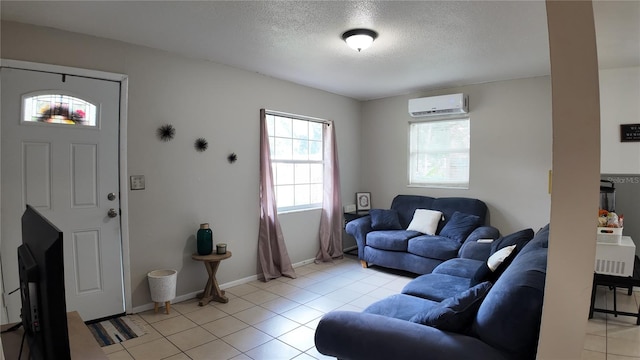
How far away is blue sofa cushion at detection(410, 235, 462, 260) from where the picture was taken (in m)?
3.92

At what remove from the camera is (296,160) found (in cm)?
477

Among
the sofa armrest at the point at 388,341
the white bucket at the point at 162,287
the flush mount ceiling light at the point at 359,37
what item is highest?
the flush mount ceiling light at the point at 359,37

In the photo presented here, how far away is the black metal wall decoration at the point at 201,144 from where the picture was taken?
3.57m

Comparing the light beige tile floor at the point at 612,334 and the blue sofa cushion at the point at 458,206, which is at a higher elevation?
the blue sofa cushion at the point at 458,206

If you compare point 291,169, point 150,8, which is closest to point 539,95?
point 291,169

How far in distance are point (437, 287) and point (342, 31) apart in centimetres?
214

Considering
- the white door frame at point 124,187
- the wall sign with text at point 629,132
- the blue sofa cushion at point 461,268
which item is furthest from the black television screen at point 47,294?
the wall sign with text at point 629,132

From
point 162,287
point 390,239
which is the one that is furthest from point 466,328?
point 390,239

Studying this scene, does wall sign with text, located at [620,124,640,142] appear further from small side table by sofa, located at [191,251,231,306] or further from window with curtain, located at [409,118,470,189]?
→ small side table by sofa, located at [191,251,231,306]

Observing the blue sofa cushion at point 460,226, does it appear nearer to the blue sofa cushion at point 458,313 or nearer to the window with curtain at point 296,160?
the window with curtain at point 296,160

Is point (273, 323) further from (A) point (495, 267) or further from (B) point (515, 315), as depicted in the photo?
(B) point (515, 315)

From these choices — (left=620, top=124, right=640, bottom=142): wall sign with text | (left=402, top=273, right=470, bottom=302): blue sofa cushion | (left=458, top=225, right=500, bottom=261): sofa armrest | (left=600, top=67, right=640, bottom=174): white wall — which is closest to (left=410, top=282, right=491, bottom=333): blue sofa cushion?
(left=402, top=273, right=470, bottom=302): blue sofa cushion

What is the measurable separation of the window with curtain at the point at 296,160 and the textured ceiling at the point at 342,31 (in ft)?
2.71


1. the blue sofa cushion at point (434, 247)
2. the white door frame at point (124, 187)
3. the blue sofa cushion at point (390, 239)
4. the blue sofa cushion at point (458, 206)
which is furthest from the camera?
the blue sofa cushion at point (458, 206)
